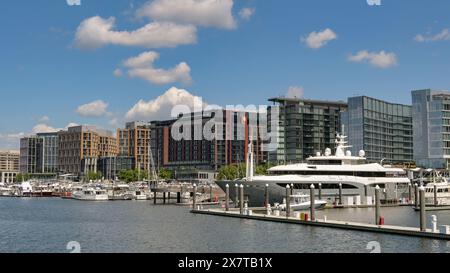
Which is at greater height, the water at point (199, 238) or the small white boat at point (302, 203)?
the small white boat at point (302, 203)

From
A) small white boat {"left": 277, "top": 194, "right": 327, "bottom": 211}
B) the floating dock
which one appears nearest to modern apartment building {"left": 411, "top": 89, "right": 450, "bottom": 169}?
small white boat {"left": 277, "top": 194, "right": 327, "bottom": 211}

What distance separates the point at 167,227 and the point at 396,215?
34.9 meters

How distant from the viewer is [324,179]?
99.5 metres

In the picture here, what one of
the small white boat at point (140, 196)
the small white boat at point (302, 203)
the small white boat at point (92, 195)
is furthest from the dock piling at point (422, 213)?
the small white boat at point (92, 195)

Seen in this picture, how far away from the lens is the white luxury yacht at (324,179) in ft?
311

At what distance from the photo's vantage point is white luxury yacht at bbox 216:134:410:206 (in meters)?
94.8

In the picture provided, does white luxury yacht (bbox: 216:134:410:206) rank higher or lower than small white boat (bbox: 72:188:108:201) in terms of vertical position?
higher

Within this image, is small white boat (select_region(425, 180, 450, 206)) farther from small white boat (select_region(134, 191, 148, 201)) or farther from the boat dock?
small white boat (select_region(134, 191, 148, 201))

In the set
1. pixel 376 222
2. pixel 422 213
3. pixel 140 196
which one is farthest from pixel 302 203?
pixel 140 196

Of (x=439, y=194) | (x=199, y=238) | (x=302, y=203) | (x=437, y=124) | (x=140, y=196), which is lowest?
(x=140, y=196)

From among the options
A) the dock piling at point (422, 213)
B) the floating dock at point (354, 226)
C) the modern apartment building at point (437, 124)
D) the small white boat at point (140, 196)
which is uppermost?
the modern apartment building at point (437, 124)

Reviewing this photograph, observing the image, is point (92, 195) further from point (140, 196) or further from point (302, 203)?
point (302, 203)

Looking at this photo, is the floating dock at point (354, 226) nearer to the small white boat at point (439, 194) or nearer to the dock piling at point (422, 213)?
the dock piling at point (422, 213)
